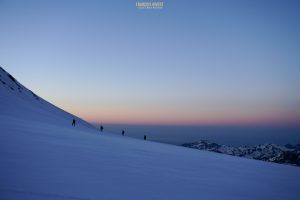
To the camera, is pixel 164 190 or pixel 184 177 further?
pixel 184 177

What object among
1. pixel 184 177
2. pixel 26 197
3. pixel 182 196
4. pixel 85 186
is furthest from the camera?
pixel 184 177

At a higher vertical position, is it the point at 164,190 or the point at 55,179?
the point at 55,179

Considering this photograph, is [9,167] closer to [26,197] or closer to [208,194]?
[26,197]

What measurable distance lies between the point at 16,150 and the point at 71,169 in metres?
2.60

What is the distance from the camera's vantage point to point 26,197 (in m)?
4.75

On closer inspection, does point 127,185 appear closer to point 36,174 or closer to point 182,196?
point 182,196

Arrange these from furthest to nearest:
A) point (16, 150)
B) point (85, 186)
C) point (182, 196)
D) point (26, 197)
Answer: point (16, 150) < point (182, 196) < point (85, 186) < point (26, 197)

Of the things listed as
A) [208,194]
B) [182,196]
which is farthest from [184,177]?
[182,196]

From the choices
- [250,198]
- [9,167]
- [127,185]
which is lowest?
[250,198]

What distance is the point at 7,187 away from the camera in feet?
16.5

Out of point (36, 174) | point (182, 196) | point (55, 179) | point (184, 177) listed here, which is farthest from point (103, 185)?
point (184, 177)

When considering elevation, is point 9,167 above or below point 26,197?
above

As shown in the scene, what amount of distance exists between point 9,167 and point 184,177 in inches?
241

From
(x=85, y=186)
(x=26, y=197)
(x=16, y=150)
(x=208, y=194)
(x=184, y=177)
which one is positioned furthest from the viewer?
(x=184, y=177)
